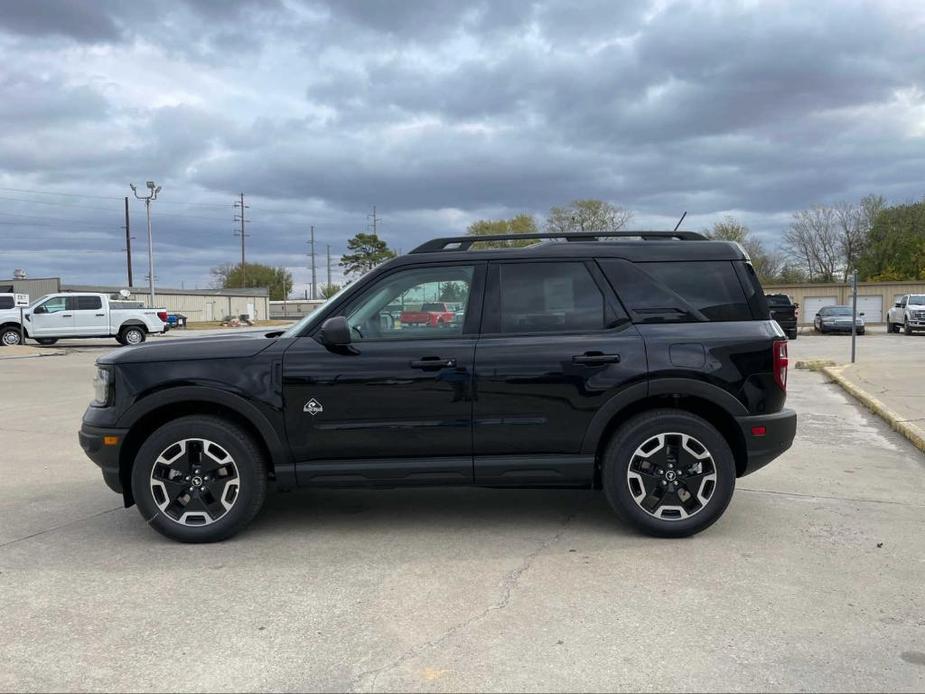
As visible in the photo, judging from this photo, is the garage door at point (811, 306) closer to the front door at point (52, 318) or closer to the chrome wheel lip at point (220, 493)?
the front door at point (52, 318)

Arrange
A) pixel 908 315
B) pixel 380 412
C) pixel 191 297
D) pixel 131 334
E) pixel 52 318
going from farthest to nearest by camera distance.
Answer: pixel 191 297 < pixel 908 315 < pixel 131 334 < pixel 52 318 < pixel 380 412

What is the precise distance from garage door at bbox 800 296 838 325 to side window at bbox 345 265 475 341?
46502 mm

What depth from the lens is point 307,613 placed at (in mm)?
3520

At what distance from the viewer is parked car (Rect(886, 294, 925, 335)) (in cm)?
2892

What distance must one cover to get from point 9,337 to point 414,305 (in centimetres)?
2686

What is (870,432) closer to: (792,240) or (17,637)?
(17,637)

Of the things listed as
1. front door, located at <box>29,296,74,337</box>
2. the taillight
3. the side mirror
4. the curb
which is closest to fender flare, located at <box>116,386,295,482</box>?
the side mirror

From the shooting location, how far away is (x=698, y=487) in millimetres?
4488

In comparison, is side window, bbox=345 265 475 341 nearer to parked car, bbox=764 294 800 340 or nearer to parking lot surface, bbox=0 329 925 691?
parking lot surface, bbox=0 329 925 691

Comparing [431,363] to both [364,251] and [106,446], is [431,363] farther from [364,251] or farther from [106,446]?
[364,251]

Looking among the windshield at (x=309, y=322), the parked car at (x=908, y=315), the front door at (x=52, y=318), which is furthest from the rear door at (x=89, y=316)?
the parked car at (x=908, y=315)

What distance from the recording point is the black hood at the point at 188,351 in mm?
4480

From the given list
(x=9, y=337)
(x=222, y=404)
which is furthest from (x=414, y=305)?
(x=9, y=337)

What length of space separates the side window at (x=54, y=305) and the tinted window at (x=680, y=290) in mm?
26123
